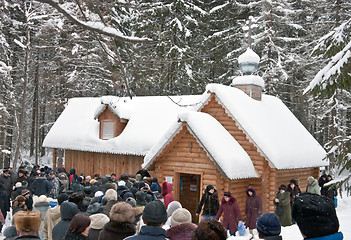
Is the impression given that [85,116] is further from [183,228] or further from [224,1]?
[183,228]

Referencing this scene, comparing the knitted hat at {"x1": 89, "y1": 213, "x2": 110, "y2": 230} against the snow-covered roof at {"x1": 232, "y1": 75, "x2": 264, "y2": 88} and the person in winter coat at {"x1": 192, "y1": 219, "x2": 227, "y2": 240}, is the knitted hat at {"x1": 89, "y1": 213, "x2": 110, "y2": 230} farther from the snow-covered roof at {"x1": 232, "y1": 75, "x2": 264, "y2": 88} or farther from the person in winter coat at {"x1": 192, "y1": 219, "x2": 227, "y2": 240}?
the snow-covered roof at {"x1": 232, "y1": 75, "x2": 264, "y2": 88}

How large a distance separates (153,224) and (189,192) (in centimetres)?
1262

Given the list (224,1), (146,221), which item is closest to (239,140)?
(146,221)

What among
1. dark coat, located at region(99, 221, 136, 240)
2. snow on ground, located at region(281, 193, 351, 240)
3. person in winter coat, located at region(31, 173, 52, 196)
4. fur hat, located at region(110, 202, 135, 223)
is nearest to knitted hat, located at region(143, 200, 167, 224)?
fur hat, located at region(110, 202, 135, 223)

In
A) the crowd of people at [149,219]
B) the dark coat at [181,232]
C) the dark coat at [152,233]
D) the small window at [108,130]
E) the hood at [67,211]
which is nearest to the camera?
the crowd of people at [149,219]

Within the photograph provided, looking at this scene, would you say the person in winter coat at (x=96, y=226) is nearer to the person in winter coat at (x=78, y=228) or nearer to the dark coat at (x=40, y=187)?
the person in winter coat at (x=78, y=228)

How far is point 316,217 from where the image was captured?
9.79 ft

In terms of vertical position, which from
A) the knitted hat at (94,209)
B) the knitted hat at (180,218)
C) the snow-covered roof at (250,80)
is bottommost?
the knitted hat at (94,209)

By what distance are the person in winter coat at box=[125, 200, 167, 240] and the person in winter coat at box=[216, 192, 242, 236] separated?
6441mm

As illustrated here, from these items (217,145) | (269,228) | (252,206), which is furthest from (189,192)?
(269,228)

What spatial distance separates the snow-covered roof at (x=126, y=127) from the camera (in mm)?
19547

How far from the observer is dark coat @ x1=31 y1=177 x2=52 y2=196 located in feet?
40.9

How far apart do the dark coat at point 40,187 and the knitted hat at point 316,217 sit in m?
10.9

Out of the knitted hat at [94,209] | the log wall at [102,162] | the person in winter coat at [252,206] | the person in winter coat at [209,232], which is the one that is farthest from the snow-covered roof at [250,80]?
the person in winter coat at [209,232]
